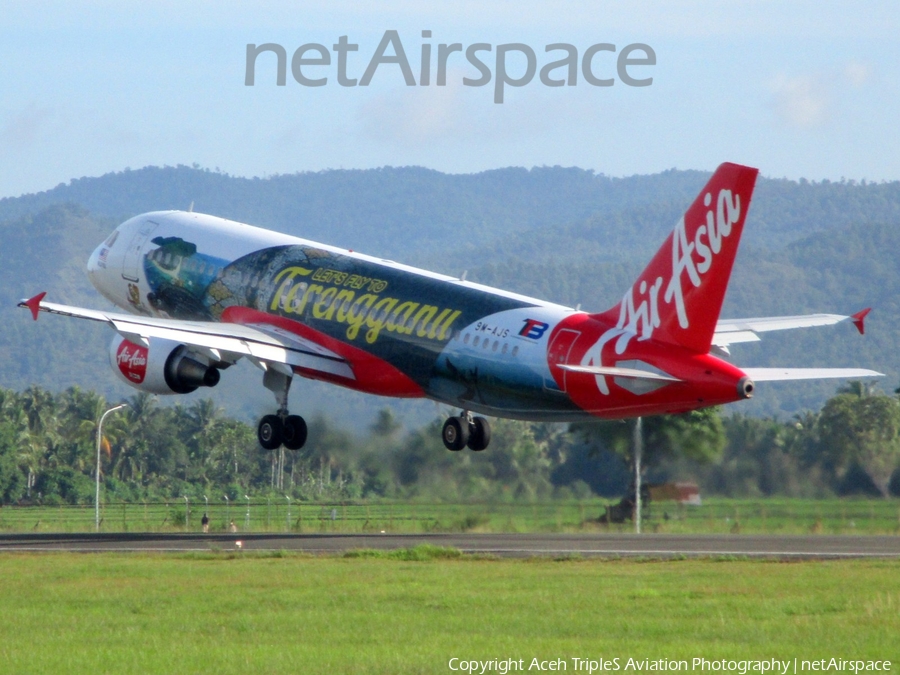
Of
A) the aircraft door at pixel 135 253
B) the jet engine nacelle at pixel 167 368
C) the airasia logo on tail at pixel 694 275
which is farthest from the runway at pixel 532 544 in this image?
the aircraft door at pixel 135 253

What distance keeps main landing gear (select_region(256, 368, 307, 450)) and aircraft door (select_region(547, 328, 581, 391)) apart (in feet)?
38.2

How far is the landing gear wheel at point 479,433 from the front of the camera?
158 ft

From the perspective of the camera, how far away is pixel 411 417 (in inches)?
2168

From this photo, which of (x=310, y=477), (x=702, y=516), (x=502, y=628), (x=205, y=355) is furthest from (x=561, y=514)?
(x=502, y=628)

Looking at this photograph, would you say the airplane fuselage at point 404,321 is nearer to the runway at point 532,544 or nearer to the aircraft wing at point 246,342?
the aircraft wing at point 246,342

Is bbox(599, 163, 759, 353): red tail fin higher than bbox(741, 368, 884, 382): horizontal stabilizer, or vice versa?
bbox(599, 163, 759, 353): red tail fin

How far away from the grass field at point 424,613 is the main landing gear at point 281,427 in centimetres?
716

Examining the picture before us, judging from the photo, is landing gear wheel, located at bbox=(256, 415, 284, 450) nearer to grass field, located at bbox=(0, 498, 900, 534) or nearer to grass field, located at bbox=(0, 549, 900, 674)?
grass field, located at bbox=(0, 498, 900, 534)

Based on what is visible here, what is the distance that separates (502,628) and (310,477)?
1760 inches

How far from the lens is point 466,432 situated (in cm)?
4803

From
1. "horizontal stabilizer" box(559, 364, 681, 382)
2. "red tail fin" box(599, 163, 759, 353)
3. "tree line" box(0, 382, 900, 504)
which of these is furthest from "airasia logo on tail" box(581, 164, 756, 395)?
"tree line" box(0, 382, 900, 504)
